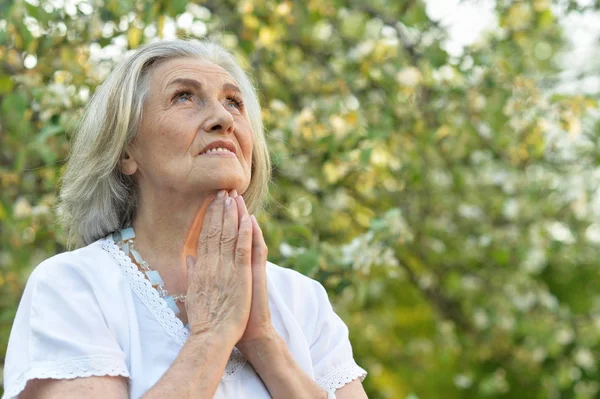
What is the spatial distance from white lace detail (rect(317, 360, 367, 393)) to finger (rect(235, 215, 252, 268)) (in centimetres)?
41

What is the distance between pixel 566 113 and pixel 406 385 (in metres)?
6.58

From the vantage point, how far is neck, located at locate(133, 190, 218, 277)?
7.45 ft

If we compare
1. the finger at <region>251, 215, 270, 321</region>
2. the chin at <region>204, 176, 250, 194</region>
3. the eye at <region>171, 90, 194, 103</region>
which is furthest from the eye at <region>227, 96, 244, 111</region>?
the finger at <region>251, 215, 270, 321</region>

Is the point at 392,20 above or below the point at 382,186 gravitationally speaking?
above

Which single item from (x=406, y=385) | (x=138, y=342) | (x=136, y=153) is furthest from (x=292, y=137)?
(x=406, y=385)

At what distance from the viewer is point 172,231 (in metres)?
2.30

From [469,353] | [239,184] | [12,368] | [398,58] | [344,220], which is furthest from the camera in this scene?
[469,353]

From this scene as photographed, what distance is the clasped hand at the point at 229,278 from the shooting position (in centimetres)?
208

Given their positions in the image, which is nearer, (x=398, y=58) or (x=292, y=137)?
(x=292, y=137)

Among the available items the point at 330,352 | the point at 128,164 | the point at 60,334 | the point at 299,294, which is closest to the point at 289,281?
the point at 299,294

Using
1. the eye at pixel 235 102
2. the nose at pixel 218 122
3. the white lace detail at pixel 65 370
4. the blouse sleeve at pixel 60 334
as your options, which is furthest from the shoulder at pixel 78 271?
the eye at pixel 235 102

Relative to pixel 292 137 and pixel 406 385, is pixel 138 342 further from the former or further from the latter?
pixel 406 385

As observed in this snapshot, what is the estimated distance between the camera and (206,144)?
2.24 metres

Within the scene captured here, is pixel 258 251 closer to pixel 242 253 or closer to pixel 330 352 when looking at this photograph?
pixel 242 253
